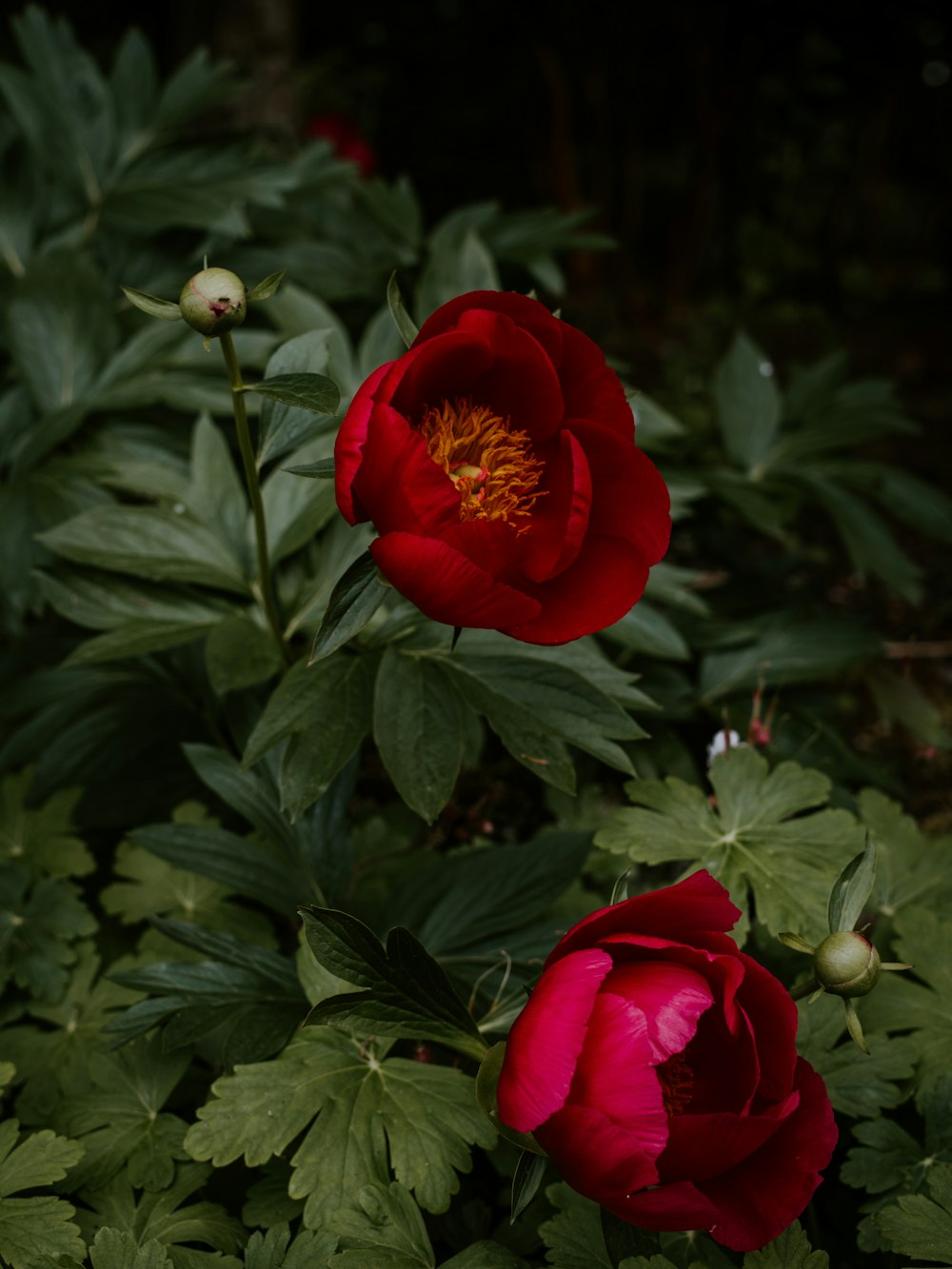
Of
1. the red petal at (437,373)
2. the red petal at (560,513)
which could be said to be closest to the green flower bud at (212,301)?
the red petal at (437,373)

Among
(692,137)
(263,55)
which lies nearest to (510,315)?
(263,55)

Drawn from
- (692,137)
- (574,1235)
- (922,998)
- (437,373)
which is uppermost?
(437,373)

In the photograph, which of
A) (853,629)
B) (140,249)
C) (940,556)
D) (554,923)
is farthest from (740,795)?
(940,556)

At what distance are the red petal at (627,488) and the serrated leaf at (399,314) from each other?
130mm

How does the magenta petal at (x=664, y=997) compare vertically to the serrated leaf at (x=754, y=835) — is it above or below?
above

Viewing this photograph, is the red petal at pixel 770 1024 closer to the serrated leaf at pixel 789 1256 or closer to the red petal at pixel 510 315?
the serrated leaf at pixel 789 1256

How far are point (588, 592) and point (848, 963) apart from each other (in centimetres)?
28

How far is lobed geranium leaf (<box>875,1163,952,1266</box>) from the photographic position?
75 cm

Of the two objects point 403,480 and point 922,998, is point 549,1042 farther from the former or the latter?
point 922,998

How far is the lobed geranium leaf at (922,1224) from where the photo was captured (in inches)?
29.7

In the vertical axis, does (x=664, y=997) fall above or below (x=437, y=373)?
below

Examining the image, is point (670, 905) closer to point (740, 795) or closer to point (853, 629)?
point (740, 795)

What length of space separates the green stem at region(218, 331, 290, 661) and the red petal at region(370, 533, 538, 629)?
0.16 m

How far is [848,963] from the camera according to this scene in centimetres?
65
